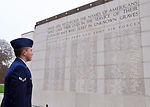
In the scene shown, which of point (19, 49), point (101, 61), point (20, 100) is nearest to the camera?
point (20, 100)

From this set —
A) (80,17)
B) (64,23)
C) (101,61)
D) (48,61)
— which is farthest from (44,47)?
(101,61)

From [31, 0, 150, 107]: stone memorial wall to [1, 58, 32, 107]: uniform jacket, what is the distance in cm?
545

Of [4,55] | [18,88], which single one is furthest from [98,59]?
[4,55]

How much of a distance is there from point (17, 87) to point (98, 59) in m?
6.25

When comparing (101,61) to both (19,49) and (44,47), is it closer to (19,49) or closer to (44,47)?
(44,47)

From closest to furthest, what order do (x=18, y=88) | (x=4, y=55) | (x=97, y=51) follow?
(x=18, y=88)
(x=97, y=51)
(x=4, y=55)

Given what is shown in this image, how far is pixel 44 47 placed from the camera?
1095 centimetres

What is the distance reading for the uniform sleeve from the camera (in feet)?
6.16

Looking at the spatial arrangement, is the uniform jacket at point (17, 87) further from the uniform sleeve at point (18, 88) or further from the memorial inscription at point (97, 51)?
the memorial inscription at point (97, 51)

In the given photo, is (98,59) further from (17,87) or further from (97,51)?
(17,87)

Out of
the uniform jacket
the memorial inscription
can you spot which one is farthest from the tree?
the uniform jacket

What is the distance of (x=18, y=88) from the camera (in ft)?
6.20

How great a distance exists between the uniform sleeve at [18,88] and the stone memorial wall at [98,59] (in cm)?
551

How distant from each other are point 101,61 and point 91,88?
142 centimetres
